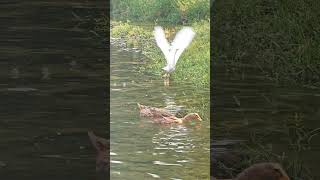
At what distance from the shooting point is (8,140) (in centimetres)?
237

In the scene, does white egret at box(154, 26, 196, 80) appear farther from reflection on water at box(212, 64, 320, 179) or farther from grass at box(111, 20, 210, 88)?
reflection on water at box(212, 64, 320, 179)

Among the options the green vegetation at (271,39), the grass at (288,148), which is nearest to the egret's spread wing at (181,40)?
the green vegetation at (271,39)


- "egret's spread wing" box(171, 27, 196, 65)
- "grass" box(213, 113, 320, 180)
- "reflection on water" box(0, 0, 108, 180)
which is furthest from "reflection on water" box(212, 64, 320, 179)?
"reflection on water" box(0, 0, 108, 180)

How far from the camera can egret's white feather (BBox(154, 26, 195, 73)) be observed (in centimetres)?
238

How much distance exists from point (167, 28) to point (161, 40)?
49 millimetres

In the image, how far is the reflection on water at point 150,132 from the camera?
2352mm

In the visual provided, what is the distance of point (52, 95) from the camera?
236 cm

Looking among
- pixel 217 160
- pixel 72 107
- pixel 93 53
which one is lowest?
pixel 217 160

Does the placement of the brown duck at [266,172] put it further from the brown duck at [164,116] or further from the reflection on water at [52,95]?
the reflection on water at [52,95]

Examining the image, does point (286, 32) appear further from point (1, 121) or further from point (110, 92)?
point (1, 121)

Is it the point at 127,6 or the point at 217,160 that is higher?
the point at 127,6

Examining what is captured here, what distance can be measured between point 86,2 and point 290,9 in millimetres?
696

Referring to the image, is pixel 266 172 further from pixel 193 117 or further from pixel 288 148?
pixel 193 117

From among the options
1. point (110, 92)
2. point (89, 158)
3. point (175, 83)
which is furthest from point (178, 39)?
point (89, 158)
